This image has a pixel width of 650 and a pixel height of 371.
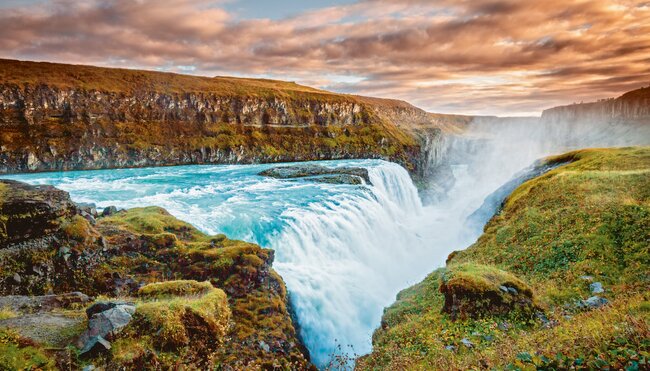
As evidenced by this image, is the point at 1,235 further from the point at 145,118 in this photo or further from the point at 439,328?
the point at 145,118

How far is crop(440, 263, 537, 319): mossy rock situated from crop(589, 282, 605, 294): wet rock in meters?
2.13

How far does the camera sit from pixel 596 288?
38.8ft

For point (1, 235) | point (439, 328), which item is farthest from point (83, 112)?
point (439, 328)

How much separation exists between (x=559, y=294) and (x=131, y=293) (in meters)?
15.2

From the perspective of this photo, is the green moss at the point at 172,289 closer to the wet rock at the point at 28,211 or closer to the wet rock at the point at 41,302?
the wet rock at the point at 41,302

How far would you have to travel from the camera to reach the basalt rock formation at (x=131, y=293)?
7770 millimetres

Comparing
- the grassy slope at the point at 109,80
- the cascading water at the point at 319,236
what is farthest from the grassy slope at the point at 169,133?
the cascading water at the point at 319,236

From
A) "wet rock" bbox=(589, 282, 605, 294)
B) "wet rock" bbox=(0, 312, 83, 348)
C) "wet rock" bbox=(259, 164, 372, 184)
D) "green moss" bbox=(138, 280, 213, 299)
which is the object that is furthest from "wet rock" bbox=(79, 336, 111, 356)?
"wet rock" bbox=(259, 164, 372, 184)

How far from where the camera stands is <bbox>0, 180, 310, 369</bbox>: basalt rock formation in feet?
25.5

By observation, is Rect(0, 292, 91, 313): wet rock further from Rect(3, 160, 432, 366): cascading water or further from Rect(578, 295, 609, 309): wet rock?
Rect(578, 295, 609, 309): wet rock

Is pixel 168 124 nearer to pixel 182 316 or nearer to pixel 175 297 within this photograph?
pixel 175 297

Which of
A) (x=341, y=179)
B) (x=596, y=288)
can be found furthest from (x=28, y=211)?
(x=341, y=179)

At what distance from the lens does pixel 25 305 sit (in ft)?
31.6

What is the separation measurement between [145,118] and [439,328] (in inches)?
4367
